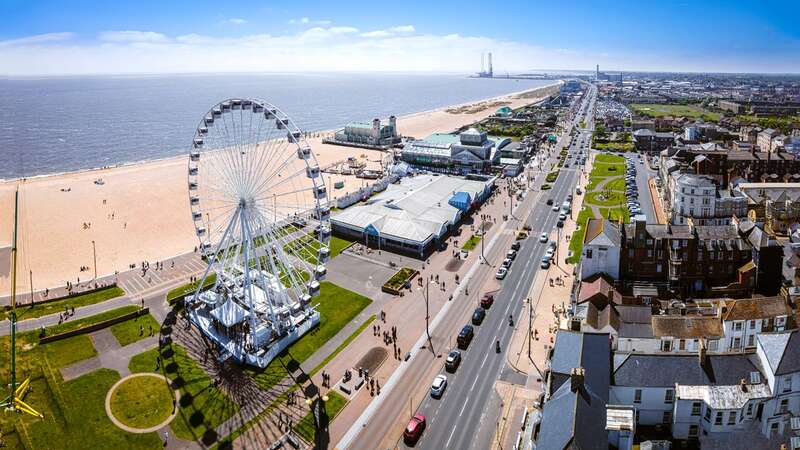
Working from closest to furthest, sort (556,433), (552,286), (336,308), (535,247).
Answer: (556,433)
(336,308)
(552,286)
(535,247)

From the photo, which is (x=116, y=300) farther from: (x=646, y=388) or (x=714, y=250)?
(x=714, y=250)

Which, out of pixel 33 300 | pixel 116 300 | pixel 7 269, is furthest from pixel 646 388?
pixel 7 269

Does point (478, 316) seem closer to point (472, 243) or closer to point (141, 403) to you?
point (472, 243)

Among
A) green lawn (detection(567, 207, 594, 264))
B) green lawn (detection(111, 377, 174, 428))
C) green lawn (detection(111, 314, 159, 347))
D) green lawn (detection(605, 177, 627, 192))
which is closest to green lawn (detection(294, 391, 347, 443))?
green lawn (detection(111, 377, 174, 428))

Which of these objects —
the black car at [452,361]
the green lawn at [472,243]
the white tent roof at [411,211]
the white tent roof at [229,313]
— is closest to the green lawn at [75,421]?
the white tent roof at [229,313]

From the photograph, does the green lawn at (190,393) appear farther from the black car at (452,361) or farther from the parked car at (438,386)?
the black car at (452,361)

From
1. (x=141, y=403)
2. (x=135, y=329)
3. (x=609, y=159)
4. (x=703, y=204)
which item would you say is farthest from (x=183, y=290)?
(x=609, y=159)
